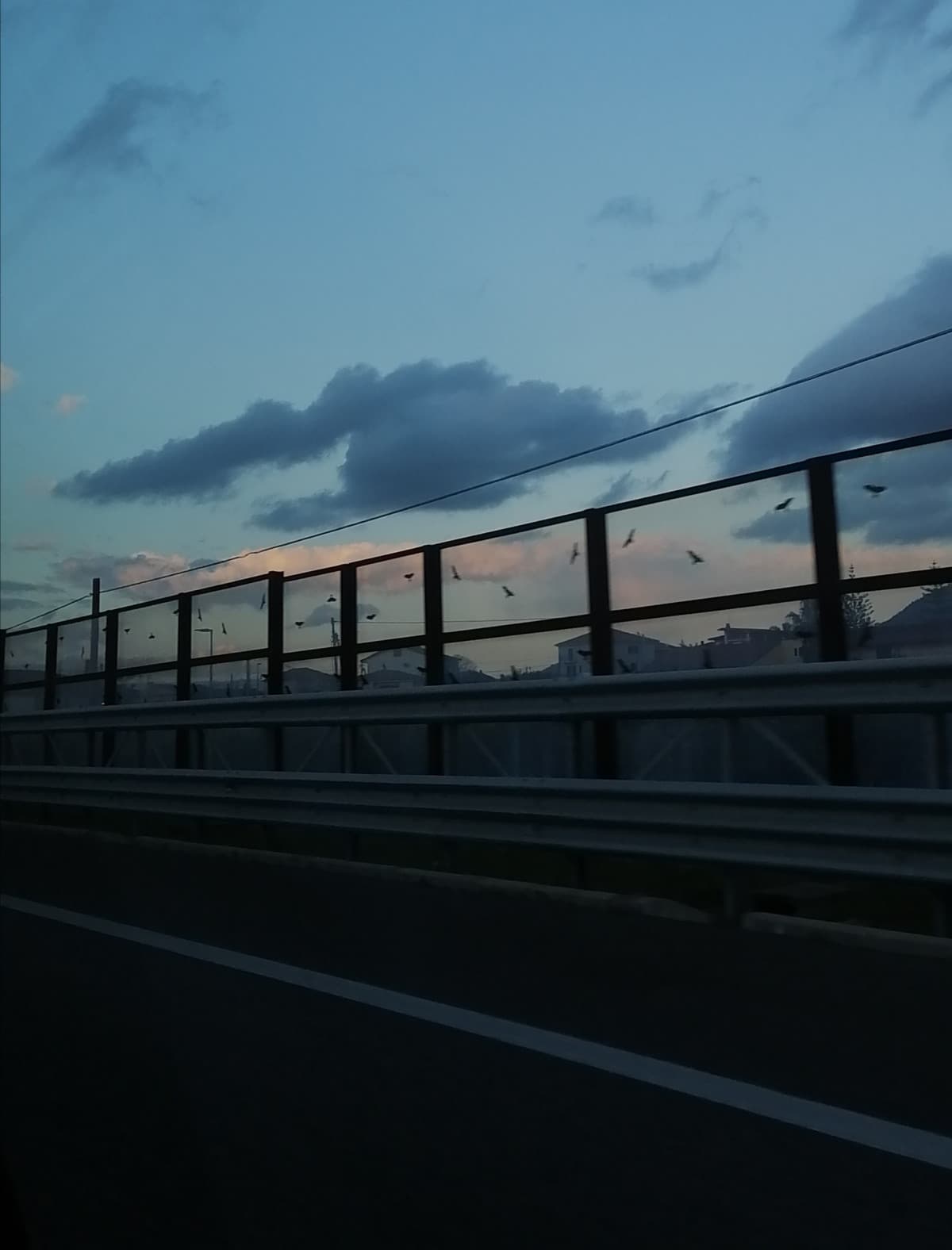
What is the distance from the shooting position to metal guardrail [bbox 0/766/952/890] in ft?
18.2

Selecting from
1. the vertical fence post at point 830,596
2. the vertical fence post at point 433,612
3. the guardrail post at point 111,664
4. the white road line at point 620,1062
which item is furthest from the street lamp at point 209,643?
the vertical fence post at point 830,596

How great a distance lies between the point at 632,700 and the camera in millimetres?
7027

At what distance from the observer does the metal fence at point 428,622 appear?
7.40 m

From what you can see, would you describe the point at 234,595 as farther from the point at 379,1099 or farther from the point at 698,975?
the point at 379,1099

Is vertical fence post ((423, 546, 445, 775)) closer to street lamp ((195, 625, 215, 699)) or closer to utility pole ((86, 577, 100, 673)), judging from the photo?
street lamp ((195, 625, 215, 699))

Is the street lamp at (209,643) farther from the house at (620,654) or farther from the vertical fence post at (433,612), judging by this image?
the house at (620,654)

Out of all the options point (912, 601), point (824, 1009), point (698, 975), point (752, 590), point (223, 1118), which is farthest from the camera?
point (752, 590)

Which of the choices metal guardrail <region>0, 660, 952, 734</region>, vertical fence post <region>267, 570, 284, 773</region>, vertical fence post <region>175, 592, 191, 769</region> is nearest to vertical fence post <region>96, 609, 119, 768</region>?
vertical fence post <region>175, 592, 191, 769</region>

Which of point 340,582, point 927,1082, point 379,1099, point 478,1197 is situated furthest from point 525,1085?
point 340,582

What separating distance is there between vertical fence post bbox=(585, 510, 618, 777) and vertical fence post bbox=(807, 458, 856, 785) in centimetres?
150

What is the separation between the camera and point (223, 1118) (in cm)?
407

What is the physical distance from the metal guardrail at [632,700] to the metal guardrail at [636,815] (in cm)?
41

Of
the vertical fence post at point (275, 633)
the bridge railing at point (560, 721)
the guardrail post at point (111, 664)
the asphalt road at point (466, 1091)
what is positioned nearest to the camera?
the asphalt road at point (466, 1091)

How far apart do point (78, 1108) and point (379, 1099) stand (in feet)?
3.15
